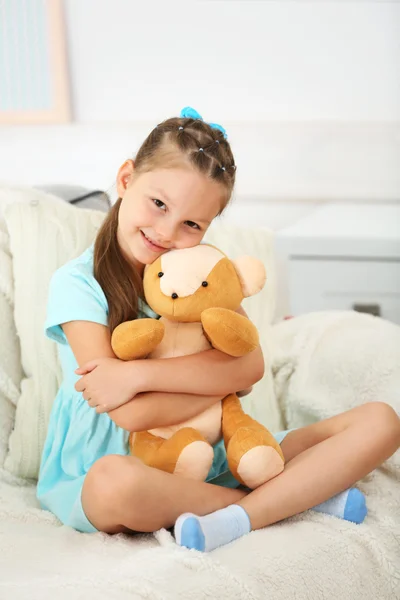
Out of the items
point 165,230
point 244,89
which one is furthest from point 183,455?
point 244,89

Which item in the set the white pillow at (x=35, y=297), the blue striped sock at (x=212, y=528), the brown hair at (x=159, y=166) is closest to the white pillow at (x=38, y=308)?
the white pillow at (x=35, y=297)

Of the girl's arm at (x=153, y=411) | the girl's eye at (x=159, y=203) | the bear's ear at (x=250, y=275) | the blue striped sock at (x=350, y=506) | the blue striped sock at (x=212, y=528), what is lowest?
the blue striped sock at (x=350, y=506)

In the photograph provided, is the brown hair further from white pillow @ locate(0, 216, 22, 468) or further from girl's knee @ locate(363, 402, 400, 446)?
girl's knee @ locate(363, 402, 400, 446)

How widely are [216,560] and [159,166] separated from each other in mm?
518

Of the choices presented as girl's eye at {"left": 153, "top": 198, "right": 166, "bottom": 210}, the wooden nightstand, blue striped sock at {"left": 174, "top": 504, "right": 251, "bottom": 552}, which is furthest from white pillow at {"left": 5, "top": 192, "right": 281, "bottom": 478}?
the wooden nightstand

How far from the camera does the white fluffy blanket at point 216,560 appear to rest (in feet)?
2.20

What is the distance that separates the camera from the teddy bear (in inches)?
34.9

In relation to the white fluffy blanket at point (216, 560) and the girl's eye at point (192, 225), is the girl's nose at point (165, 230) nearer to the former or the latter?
the girl's eye at point (192, 225)

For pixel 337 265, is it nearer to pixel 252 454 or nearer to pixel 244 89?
pixel 244 89

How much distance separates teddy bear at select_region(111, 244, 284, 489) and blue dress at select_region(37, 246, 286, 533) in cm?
6

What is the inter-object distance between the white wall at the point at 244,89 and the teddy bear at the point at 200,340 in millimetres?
1018

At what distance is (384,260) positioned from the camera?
1877 mm

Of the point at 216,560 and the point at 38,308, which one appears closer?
the point at 216,560

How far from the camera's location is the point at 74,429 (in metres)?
1.02
